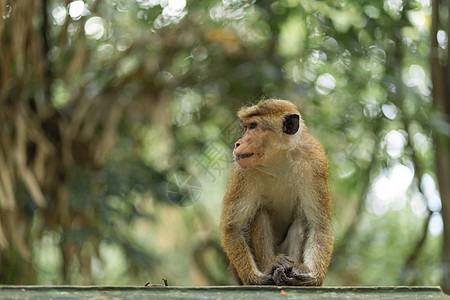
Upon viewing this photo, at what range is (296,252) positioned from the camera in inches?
163

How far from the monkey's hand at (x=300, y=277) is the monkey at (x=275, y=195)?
0.08 m

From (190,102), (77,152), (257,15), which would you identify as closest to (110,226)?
(77,152)

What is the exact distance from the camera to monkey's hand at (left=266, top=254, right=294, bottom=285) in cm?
369

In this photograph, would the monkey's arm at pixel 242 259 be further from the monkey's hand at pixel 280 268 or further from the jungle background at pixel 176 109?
the jungle background at pixel 176 109

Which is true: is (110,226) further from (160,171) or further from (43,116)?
(43,116)

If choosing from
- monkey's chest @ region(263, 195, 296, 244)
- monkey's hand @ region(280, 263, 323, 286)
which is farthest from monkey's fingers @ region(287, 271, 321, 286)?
monkey's chest @ region(263, 195, 296, 244)

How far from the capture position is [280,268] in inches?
146

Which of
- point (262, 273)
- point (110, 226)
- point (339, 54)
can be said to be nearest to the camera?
point (262, 273)

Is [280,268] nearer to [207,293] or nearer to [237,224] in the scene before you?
[237,224]

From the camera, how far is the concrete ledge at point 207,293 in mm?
2646

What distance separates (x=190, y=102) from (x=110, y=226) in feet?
6.72

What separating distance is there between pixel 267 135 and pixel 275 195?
1.43 ft

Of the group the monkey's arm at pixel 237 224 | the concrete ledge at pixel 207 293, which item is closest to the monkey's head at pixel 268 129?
the monkey's arm at pixel 237 224

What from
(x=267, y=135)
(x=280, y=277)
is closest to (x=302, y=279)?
(x=280, y=277)
